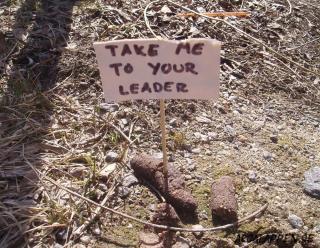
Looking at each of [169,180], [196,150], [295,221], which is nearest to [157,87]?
[169,180]

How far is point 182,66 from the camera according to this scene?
1.76m

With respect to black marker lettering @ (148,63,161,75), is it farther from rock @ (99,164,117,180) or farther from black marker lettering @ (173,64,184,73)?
rock @ (99,164,117,180)

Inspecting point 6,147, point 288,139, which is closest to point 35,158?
point 6,147

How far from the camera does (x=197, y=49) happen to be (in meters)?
1.71

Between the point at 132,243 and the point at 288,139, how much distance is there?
3.25 feet

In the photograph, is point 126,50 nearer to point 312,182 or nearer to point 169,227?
point 169,227

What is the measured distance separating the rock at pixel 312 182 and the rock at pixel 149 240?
2.41 ft

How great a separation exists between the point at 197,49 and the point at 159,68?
0.16 metres

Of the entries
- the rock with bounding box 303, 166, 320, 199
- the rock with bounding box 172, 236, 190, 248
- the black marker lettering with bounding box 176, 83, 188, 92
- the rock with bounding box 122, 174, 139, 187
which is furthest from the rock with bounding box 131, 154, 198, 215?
the rock with bounding box 303, 166, 320, 199

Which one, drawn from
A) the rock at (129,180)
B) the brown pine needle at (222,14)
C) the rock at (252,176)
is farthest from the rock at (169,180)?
the brown pine needle at (222,14)

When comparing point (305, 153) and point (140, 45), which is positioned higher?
point (140, 45)

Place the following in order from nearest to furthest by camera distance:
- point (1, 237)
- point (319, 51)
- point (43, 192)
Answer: point (1, 237)
point (43, 192)
point (319, 51)

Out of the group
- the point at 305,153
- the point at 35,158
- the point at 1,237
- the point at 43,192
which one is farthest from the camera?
the point at 305,153

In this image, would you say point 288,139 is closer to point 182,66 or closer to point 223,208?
point 223,208
